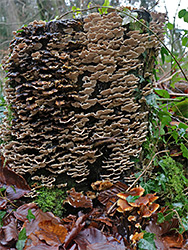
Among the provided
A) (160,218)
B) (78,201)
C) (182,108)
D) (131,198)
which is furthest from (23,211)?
(182,108)

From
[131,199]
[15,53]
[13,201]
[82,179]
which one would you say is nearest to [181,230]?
[131,199]

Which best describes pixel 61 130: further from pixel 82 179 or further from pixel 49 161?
pixel 82 179

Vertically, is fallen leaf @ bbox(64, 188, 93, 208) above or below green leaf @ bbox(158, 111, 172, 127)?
below

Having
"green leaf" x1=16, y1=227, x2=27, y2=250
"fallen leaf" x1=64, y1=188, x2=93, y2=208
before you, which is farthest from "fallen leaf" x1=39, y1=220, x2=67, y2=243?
"fallen leaf" x1=64, y1=188, x2=93, y2=208

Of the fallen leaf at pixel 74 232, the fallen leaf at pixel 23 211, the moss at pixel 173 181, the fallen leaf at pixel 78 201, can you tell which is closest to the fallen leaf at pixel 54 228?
the fallen leaf at pixel 74 232

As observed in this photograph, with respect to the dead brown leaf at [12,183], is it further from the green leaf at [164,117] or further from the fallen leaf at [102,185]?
the green leaf at [164,117]

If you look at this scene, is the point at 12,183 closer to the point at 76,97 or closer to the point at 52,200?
the point at 52,200

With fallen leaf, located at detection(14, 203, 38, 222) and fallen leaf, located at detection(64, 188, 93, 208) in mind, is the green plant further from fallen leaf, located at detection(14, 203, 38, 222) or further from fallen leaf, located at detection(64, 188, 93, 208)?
fallen leaf, located at detection(14, 203, 38, 222)
